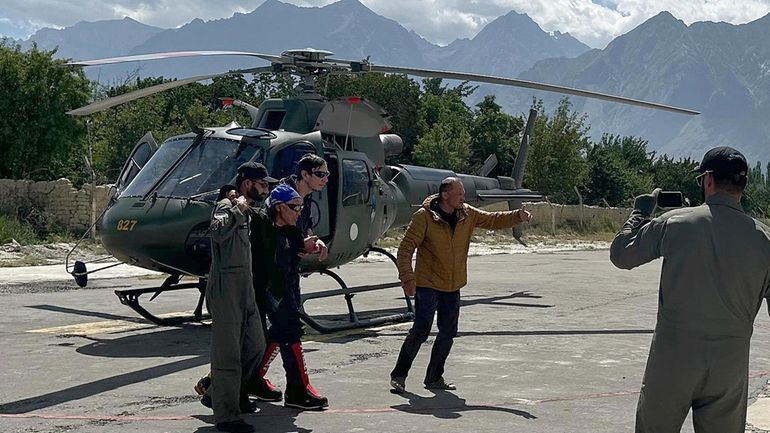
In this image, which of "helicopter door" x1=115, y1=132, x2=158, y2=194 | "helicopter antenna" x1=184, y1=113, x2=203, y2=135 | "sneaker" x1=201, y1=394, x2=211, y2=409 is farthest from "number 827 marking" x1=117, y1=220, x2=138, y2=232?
"sneaker" x1=201, y1=394, x2=211, y2=409

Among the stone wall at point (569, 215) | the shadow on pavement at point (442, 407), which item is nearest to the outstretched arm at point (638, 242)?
the shadow on pavement at point (442, 407)

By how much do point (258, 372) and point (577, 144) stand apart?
40.7 meters

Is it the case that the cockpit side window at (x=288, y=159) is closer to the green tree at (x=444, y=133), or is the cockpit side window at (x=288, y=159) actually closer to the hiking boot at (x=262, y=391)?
the hiking boot at (x=262, y=391)

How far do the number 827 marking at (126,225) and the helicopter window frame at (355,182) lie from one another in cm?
259

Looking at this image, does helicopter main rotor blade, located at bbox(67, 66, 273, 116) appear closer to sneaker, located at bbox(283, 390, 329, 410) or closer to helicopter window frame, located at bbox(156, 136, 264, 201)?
helicopter window frame, located at bbox(156, 136, 264, 201)

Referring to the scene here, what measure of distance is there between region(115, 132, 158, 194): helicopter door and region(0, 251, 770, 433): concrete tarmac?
163 centimetres

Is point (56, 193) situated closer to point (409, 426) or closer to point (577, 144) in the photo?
point (409, 426)

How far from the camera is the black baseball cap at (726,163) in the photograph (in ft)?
14.5

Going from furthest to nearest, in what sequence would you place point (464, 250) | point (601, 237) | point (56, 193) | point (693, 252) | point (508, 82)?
point (601, 237), point (56, 193), point (508, 82), point (464, 250), point (693, 252)

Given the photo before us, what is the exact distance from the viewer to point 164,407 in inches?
262

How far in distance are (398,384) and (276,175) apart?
356 centimetres

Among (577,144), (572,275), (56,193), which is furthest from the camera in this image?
(577,144)

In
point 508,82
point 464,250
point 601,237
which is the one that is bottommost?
point 601,237

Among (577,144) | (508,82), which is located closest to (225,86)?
(577,144)
